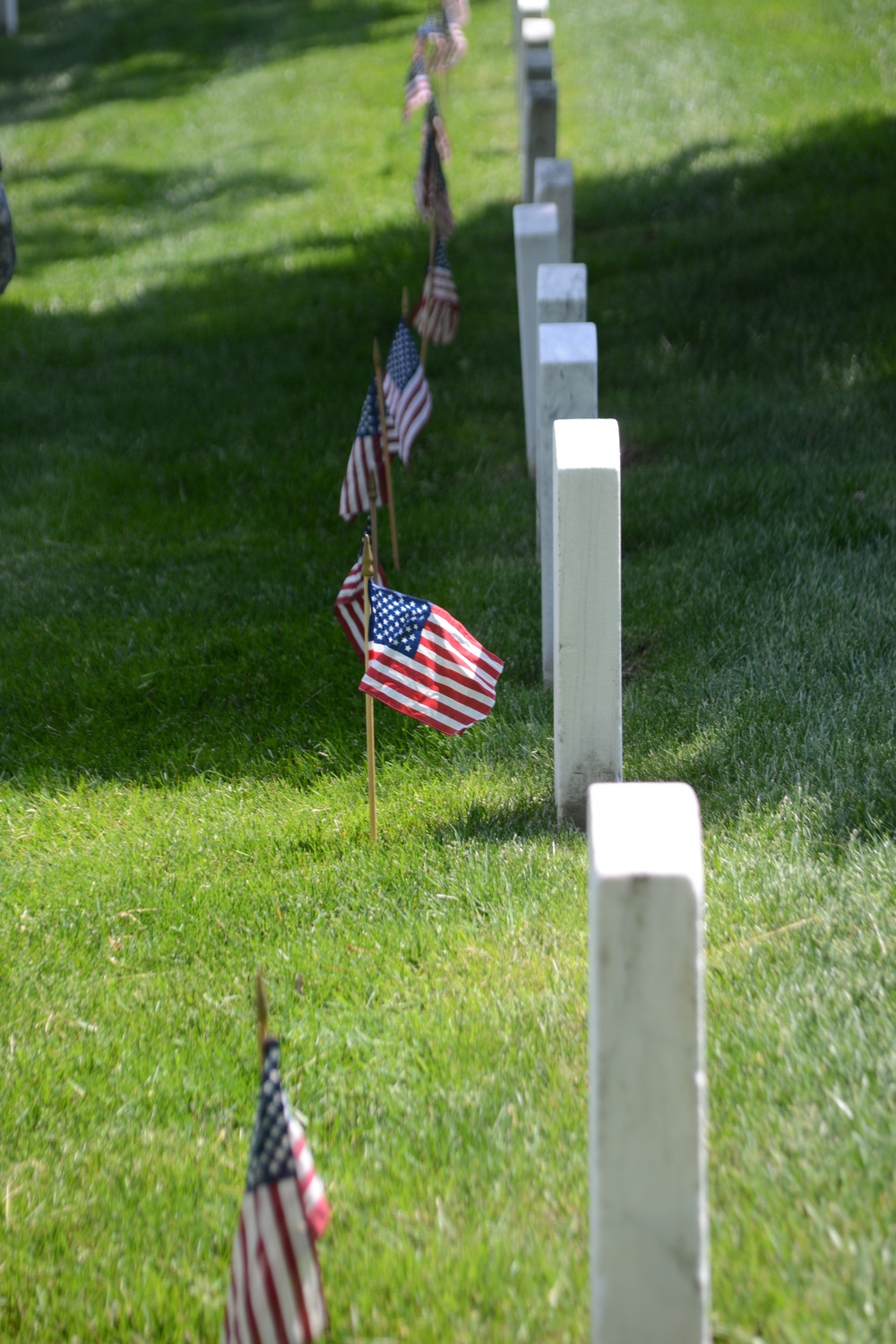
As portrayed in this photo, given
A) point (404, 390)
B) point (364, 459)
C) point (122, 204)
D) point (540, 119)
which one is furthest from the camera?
point (122, 204)

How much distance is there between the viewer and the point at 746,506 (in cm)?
622

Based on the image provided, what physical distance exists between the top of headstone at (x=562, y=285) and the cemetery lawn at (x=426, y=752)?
1.15 metres

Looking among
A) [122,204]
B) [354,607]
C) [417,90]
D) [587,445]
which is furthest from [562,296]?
[122,204]

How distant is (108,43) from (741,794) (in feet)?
56.5

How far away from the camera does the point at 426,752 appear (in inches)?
183

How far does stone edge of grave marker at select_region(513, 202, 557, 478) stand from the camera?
6.56 meters

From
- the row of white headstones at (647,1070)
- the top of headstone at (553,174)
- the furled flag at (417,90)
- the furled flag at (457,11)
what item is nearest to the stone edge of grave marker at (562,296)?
the top of headstone at (553,174)

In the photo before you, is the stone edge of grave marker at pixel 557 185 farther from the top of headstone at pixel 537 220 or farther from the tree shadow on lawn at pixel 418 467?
the tree shadow on lawn at pixel 418 467

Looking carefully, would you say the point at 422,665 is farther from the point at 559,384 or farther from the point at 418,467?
the point at 418,467

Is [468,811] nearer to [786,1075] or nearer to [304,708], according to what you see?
[304,708]

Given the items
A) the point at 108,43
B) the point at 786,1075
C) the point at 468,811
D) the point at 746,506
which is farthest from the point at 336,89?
the point at 786,1075

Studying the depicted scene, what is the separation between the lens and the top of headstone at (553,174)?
7402 millimetres

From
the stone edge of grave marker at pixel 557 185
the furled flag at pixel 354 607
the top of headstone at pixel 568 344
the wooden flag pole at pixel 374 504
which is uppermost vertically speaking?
the top of headstone at pixel 568 344

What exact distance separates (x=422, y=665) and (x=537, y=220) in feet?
11.4
